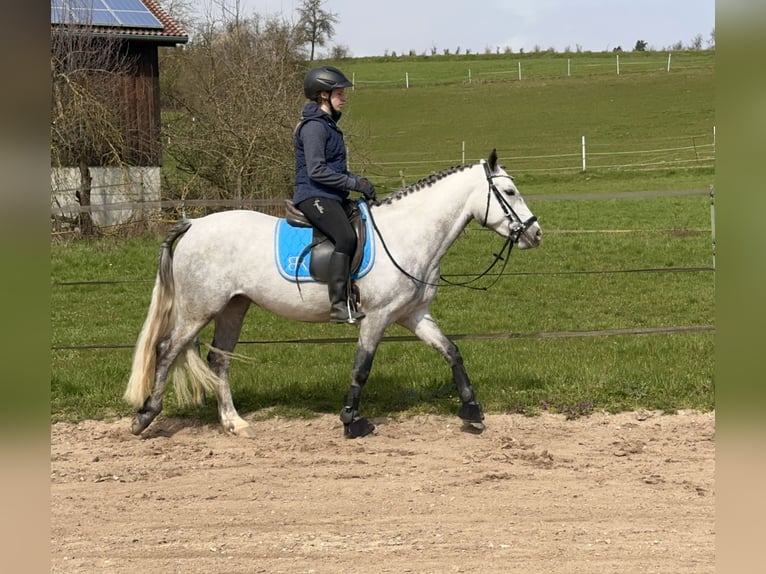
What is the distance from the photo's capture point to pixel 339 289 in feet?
19.2

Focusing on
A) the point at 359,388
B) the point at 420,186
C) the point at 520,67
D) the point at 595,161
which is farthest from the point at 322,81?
the point at 520,67

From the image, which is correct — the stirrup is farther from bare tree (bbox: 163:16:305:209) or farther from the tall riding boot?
bare tree (bbox: 163:16:305:209)

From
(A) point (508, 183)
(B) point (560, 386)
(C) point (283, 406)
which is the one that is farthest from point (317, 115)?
(B) point (560, 386)

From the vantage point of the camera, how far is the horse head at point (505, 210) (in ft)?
19.9

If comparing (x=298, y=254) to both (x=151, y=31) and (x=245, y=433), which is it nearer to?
(x=245, y=433)

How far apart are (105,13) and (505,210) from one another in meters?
17.6

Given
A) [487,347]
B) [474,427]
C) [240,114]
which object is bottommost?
[474,427]

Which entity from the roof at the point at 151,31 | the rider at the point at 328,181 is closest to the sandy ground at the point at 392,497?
the rider at the point at 328,181

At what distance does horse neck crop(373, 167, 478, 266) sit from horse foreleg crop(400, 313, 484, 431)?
19.6 inches

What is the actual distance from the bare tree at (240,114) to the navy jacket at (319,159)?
1205 cm

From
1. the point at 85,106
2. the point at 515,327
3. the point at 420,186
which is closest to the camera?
the point at 420,186

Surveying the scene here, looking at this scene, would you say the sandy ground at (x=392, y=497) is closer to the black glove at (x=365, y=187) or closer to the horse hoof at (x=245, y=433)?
the horse hoof at (x=245, y=433)
